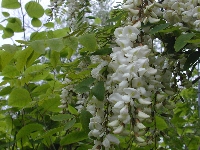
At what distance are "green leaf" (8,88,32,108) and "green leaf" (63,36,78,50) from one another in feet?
1.26

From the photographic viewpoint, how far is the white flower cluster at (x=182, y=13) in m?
1.11

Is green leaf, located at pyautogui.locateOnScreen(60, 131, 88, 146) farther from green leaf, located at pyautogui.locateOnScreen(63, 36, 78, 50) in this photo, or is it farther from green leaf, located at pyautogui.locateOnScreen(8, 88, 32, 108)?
green leaf, located at pyautogui.locateOnScreen(63, 36, 78, 50)

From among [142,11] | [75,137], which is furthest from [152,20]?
[75,137]

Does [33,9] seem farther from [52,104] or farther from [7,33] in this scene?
[52,104]

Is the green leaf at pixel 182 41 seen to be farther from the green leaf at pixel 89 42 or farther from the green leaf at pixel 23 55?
the green leaf at pixel 23 55

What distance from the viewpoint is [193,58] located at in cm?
118

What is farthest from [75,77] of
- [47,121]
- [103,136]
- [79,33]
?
[47,121]

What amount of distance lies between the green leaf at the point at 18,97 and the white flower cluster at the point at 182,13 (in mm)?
615

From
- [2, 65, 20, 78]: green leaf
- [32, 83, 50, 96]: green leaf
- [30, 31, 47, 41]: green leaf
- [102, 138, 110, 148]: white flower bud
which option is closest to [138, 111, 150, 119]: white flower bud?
[102, 138, 110, 148]: white flower bud

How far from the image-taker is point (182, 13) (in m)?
1.11

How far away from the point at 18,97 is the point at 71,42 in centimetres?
43

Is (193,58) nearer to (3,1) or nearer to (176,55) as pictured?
(176,55)

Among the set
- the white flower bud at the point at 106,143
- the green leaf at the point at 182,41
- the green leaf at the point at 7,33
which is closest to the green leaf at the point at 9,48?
the white flower bud at the point at 106,143

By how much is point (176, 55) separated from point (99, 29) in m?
0.29
